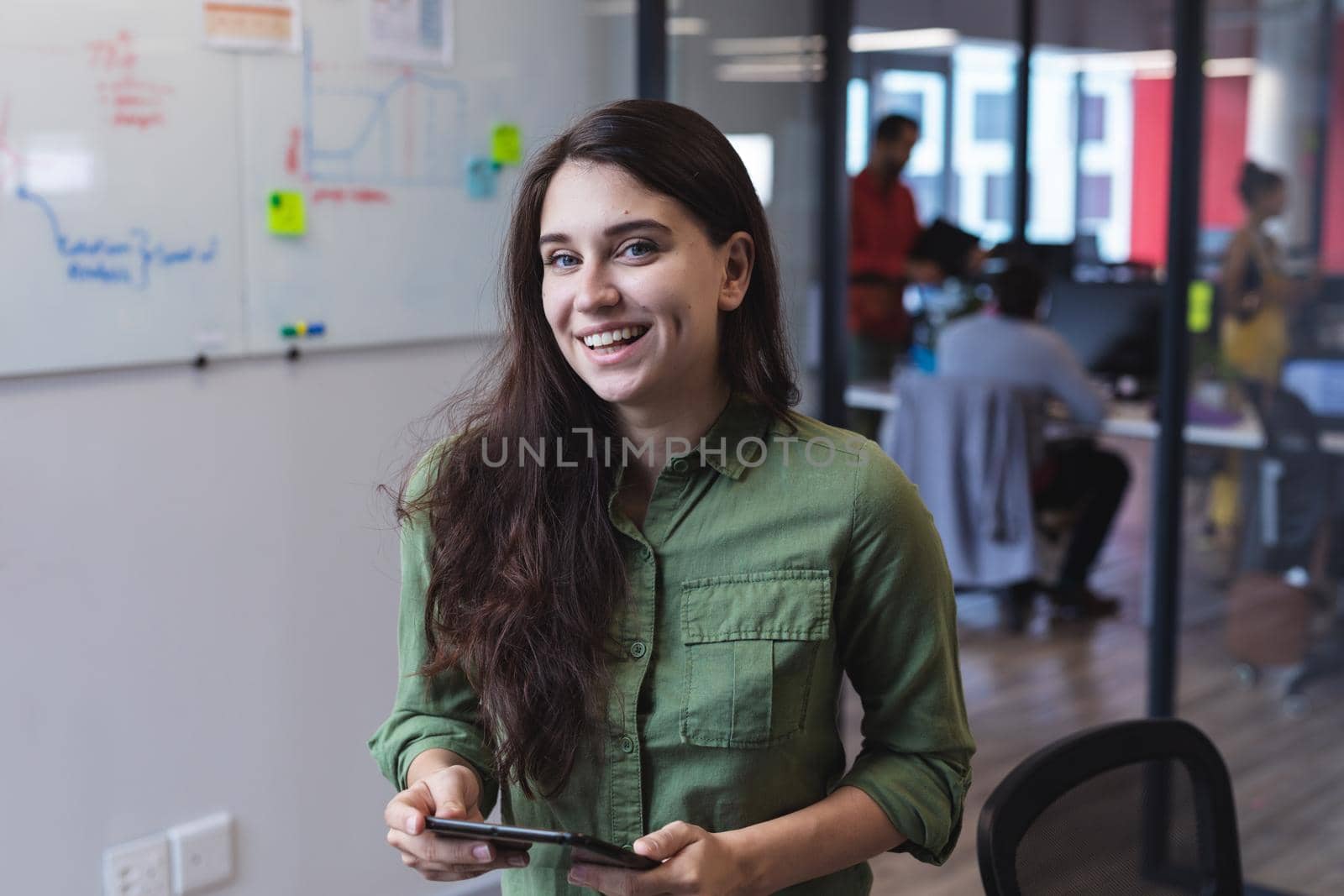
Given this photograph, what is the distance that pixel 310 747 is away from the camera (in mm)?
2785

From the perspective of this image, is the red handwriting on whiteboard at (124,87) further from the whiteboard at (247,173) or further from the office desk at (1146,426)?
the office desk at (1146,426)

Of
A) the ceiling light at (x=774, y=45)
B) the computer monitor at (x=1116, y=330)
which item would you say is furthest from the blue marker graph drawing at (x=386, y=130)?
the computer monitor at (x=1116, y=330)

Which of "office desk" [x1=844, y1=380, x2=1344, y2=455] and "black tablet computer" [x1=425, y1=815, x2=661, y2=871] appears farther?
"office desk" [x1=844, y1=380, x2=1344, y2=455]

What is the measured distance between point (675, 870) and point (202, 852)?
1.76 m

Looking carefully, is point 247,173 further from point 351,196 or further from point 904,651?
point 904,651

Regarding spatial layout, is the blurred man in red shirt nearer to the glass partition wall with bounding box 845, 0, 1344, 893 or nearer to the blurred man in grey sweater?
the blurred man in grey sweater

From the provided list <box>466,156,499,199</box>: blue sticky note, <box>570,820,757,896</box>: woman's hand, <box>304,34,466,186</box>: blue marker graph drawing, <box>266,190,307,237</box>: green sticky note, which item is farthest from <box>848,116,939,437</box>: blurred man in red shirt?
<box>570,820,757,896</box>: woman's hand

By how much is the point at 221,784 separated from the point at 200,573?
16.7 inches

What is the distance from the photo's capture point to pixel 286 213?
8.54 feet

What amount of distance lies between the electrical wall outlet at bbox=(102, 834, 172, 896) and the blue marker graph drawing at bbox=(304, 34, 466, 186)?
1.29 m

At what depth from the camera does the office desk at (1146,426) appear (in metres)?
2.96

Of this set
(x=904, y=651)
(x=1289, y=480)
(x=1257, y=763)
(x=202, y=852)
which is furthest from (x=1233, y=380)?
(x=202, y=852)

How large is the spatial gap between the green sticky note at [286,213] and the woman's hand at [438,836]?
1.58 m

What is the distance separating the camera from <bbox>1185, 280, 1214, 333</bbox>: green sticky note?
297 centimetres
